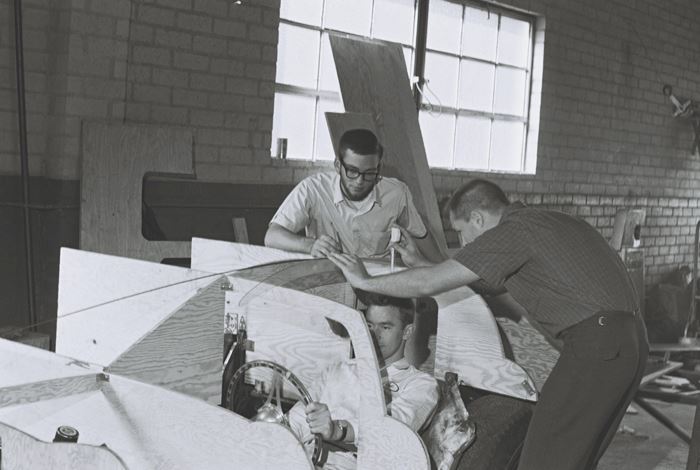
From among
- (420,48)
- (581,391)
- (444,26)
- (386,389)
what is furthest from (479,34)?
(386,389)

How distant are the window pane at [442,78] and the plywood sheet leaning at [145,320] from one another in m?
4.52

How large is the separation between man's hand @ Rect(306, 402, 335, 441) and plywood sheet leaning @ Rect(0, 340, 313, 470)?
40 centimetres

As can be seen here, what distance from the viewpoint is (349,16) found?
670 centimetres

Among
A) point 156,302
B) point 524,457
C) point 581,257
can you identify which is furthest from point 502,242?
point 156,302

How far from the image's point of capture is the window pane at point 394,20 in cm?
696

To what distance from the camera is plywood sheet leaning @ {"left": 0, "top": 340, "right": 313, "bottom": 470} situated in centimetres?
216

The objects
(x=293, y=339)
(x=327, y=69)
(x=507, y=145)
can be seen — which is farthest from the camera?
(x=507, y=145)

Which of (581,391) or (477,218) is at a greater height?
(477,218)

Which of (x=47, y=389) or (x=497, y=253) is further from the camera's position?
(x=497, y=253)

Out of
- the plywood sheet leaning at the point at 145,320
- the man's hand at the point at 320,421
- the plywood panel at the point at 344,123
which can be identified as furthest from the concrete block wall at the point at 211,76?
the man's hand at the point at 320,421

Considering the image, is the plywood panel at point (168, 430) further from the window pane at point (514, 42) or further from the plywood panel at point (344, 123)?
the window pane at point (514, 42)

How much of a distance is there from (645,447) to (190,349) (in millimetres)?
3851

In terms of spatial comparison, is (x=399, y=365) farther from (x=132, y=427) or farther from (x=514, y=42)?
(x=514, y=42)

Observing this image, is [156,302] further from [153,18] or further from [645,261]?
[645,261]
